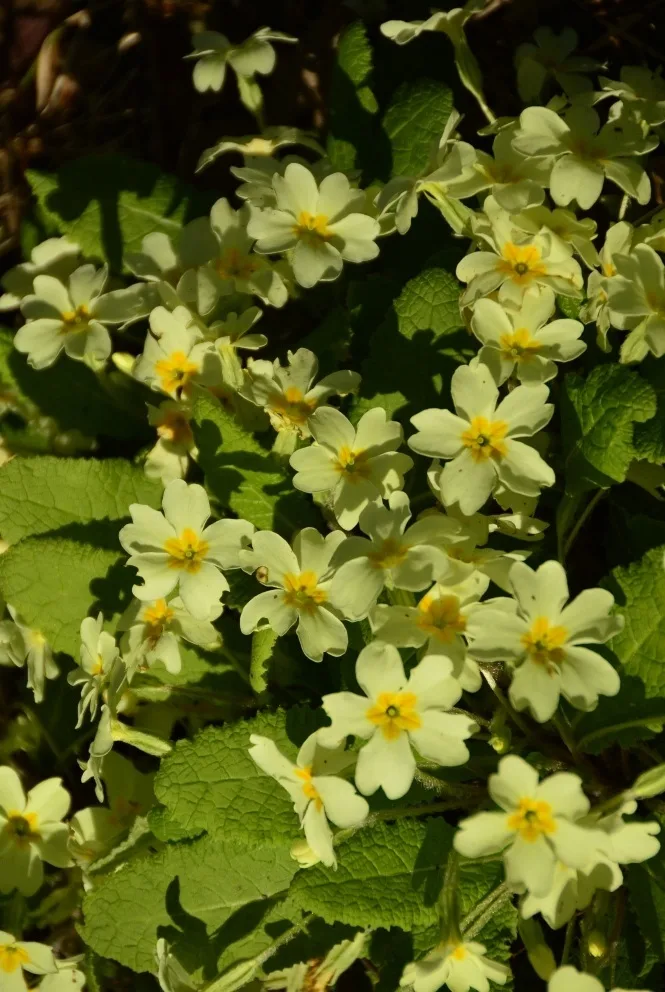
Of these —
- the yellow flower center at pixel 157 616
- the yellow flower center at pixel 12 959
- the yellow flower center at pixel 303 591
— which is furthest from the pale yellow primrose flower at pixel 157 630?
the yellow flower center at pixel 12 959

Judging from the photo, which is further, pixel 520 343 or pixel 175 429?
pixel 175 429

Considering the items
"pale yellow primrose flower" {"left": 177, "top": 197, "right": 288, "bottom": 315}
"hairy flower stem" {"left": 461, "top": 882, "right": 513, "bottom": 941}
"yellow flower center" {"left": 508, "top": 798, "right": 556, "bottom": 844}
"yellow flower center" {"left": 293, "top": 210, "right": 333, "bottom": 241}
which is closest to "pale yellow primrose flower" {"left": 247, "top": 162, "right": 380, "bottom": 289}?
"yellow flower center" {"left": 293, "top": 210, "right": 333, "bottom": 241}

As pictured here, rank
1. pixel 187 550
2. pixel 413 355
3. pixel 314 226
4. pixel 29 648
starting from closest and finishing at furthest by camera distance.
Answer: pixel 187 550 → pixel 314 226 → pixel 413 355 → pixel 29 648

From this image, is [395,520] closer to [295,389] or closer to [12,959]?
[295,389]

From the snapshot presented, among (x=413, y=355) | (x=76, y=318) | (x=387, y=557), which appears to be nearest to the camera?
(x=387, y=557)

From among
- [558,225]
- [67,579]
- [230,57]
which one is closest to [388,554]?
[558,225]

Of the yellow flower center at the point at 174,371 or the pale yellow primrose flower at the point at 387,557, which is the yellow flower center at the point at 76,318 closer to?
the yellow flower center at the point at 174,371

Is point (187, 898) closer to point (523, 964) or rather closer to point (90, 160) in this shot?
point (523, 964)

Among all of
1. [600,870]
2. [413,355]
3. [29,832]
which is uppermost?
[413,355]
